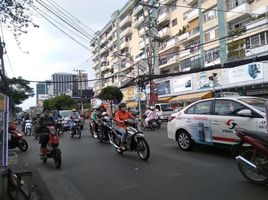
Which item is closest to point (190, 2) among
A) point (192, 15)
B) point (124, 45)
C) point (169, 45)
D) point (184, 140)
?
point (192, 15)

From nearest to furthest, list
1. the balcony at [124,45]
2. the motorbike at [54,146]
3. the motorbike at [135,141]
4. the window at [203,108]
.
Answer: the motorbike at [54,146] < the motorbike at [135,141] < the window at [203,108] < the balcony at [124,45]

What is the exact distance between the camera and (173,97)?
42625 millimetres

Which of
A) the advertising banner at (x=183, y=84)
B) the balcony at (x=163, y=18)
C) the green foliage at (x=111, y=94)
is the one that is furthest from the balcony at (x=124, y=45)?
the advertising banner at (x=183, y=84)

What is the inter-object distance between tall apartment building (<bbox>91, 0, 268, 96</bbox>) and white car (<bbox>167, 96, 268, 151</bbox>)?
43.5 ft

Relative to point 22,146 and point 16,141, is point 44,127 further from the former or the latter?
point 22,146

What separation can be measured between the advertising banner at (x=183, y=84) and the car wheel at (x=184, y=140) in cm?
2824

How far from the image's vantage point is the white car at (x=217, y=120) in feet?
27.9

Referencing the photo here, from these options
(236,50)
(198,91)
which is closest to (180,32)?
(198,91)

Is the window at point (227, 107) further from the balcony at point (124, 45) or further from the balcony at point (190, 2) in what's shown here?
the balcony at point (124, 45)

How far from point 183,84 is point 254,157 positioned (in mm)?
34210

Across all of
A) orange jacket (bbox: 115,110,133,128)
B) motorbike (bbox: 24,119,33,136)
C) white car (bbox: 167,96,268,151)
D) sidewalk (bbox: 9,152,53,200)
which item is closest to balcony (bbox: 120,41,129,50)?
motorbike (bbox: 24,119,33,136)

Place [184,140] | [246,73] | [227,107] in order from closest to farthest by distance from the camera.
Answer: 1. [227,107]
2. [184,140]
3. [246,73]

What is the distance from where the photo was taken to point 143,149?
31.7 ft

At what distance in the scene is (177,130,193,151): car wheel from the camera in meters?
10.5
